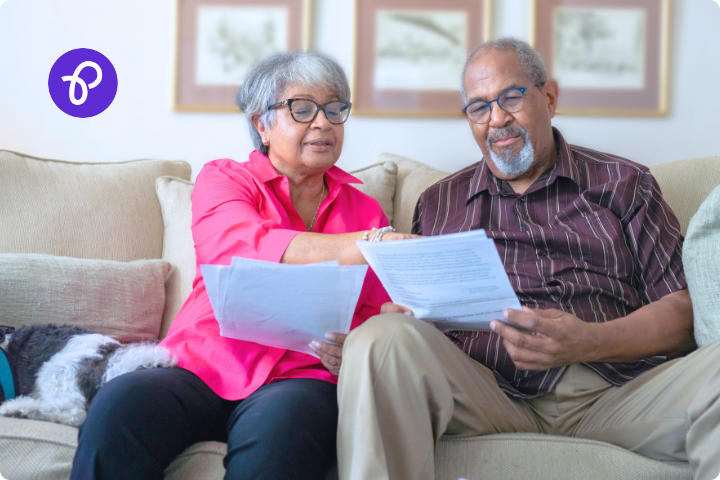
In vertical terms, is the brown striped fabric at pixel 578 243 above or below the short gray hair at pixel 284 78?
below

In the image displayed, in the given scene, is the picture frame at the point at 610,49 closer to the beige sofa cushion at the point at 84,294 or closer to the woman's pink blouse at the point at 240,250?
the woman's pink blouse at the point at 240,250

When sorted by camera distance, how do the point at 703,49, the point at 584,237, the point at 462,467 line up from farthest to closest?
1. the point at 703,49
2. the point at 584,237
3. the point at 462,467

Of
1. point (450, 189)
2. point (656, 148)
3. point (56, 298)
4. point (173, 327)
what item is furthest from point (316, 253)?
point (656, 148)

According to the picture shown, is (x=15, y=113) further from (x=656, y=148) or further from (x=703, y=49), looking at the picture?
(x=703, y=49)

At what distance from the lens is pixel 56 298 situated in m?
1.55

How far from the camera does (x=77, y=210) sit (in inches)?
70.0

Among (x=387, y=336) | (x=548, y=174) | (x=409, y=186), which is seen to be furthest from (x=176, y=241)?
(x=548, y=174)

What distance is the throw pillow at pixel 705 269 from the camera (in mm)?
1274

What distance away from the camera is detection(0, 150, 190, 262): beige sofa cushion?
1.72m

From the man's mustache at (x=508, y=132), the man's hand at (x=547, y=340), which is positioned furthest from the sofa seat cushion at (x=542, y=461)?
the man's mustache at (x=508, y=132)

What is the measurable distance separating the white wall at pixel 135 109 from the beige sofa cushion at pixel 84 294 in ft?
2.19

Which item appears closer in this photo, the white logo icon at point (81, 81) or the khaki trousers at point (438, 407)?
the khaki trousers at point (438, 407)

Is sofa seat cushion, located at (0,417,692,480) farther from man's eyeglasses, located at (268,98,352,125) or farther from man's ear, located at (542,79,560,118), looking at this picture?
man's ear, located at (542,79,560,118)

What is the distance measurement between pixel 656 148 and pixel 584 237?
0.87 metres
